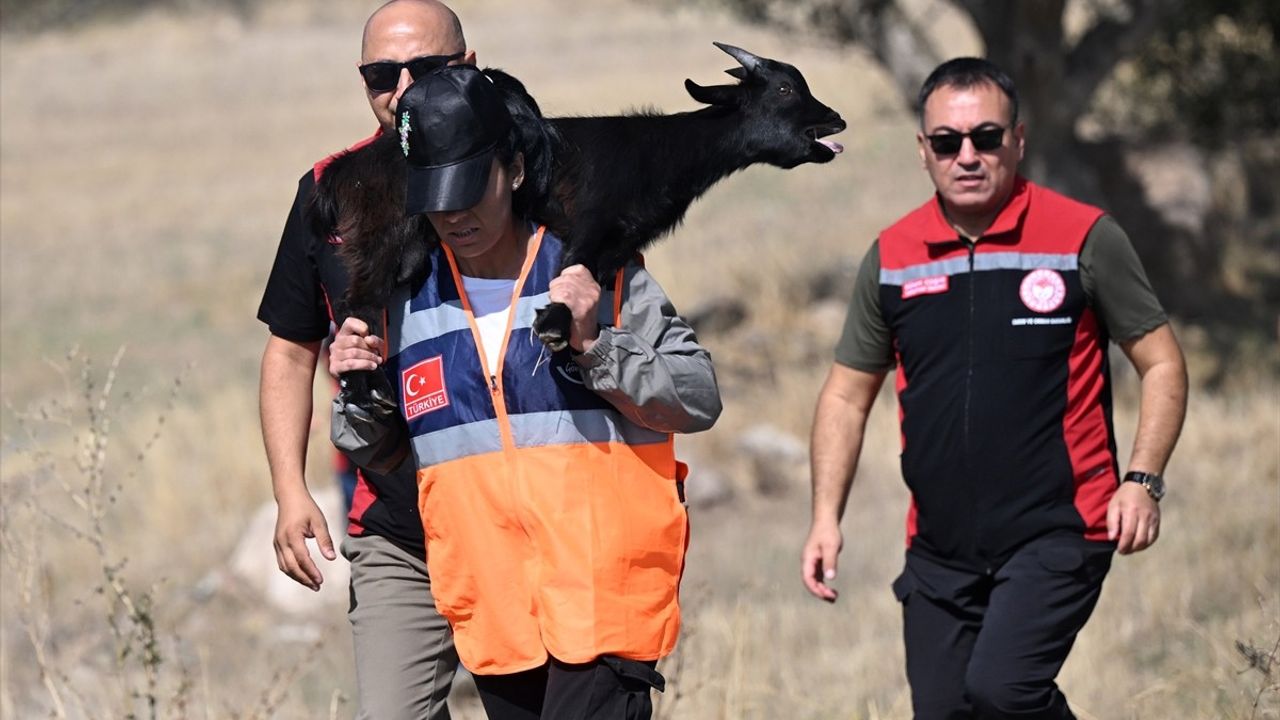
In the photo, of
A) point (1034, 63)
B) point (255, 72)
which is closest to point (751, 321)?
point (1034, 63)

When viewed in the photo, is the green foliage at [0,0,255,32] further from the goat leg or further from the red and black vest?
the goat leg

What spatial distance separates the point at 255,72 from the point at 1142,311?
38573 mm

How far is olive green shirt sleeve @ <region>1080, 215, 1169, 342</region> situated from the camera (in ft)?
13.4

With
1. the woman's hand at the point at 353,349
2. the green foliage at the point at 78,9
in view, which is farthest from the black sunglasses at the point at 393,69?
the green foliage at the point at 78,9

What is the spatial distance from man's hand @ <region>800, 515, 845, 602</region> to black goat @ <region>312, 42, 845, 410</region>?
115 cm

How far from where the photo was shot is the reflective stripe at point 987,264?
4.11 metres

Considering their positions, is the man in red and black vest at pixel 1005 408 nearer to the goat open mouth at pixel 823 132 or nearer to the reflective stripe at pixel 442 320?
the goat open mouth at pixel 823 132

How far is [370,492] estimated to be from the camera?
3.80 meters

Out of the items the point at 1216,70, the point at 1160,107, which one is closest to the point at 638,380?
the point at 1216,70

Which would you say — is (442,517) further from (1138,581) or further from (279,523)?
(1138,581)

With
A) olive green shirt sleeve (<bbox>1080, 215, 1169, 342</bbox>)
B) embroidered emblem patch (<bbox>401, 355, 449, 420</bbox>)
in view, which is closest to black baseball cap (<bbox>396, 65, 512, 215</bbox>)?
embroidered emblem patch (<bbox>401, 355, 449, 420</bbox>)

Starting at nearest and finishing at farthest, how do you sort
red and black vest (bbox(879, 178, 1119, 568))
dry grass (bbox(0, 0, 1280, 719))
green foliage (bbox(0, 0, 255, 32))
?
red and black vest (bbox(879, 178, 1119, 568))
dry grass (bbox(0, 0, 1280, 719))
green foliage (bbox(0, 0, 255, 32))

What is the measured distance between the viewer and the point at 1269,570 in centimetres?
639

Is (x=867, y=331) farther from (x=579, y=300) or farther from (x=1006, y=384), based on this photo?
(x=579, y=300)
